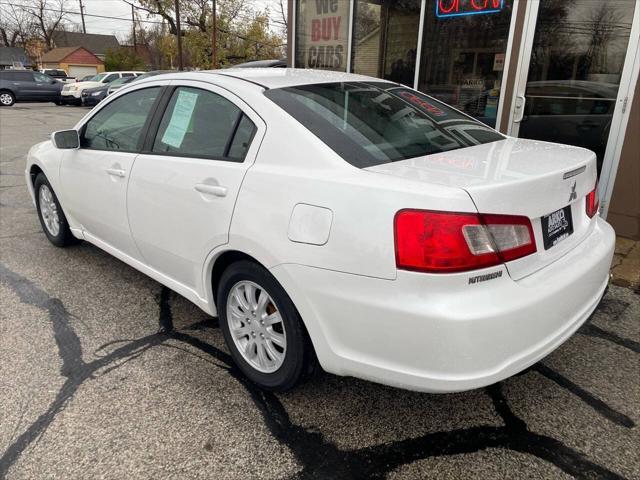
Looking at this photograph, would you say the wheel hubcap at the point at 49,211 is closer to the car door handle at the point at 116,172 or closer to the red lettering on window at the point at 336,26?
the car door handle at the point at 116,172

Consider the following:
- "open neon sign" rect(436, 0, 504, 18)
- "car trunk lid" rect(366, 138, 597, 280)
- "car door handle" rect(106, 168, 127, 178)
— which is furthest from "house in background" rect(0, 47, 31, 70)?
"car trunk lid" rect(366, 138, 597, 280)

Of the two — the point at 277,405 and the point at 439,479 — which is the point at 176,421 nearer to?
the point at 277,405

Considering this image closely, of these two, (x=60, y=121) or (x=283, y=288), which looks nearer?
(x=283, y=288)

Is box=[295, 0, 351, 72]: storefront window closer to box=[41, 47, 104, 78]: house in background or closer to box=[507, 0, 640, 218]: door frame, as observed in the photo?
box=[507, 0, 640, 218]: door frame

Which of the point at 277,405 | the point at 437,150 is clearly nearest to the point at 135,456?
the point at 277,405

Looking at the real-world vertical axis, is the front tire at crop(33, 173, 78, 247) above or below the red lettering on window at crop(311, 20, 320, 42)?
below

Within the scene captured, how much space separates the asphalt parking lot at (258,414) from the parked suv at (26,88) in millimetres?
25894

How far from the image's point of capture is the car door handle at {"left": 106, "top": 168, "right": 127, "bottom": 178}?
10.4 feet

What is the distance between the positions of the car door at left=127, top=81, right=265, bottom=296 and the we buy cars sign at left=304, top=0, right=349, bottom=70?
5.36 meters

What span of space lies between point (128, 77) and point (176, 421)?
26702 mm

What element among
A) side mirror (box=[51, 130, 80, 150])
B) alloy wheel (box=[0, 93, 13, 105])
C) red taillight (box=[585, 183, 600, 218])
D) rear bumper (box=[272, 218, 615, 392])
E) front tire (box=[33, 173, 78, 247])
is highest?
side mirror (box=[51, 130, 80, 150])

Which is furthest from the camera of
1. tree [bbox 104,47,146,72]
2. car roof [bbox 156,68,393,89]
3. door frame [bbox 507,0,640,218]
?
tree [bbox 104,47,146,72]

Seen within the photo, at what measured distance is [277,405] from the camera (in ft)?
8.07

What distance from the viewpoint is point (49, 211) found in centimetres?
452
